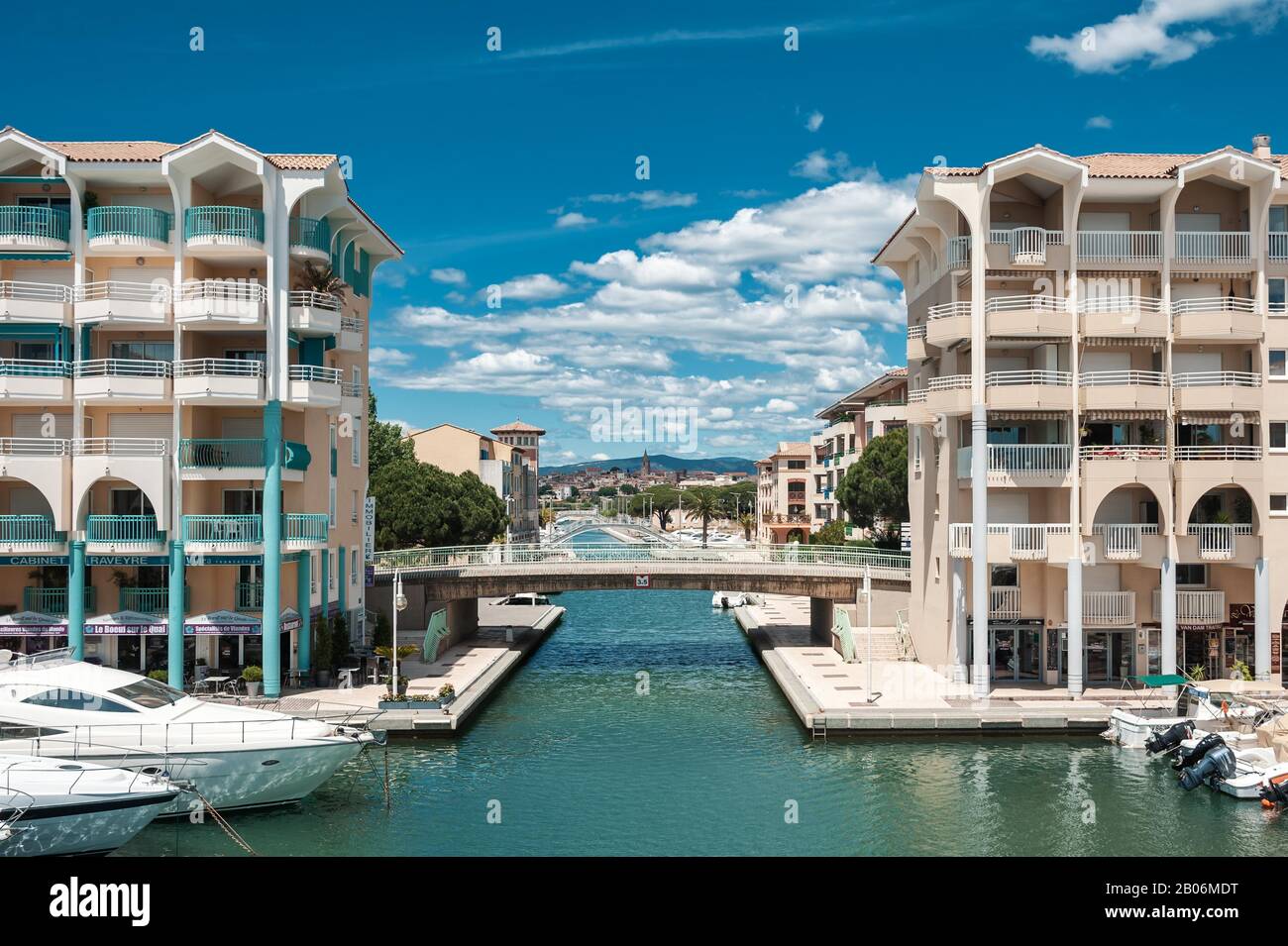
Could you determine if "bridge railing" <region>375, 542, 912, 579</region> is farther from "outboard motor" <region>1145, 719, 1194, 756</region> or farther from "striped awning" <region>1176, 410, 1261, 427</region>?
"outboard motor" <region>1145, 719, 1194, 756</region>

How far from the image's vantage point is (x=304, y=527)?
35781mm

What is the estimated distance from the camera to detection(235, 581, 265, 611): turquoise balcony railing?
35875mm

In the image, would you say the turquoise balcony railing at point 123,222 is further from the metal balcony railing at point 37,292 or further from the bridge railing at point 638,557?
the bridge railing at point 638,557

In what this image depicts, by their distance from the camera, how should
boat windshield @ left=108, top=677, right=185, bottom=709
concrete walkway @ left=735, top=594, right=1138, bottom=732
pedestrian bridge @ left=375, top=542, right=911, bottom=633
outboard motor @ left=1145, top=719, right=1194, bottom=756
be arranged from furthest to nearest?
1. pedestrian bridge @ left=375, top=542, right=911, bottom=633
2. concrete walkway @ left=735, top=594, right=1138, bottom=732
3. outboard motor @ left=1145, top=719, right=1194, bottom=756
4. boat windshield @ left=108, top=677, right=185, bottom=709

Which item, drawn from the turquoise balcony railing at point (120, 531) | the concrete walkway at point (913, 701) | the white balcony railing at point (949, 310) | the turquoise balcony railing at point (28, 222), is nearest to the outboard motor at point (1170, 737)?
the concrete walkway at point (913, 701)

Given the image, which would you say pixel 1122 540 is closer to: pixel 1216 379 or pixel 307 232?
pixel 1216 379

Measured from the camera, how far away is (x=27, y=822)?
63.8ft

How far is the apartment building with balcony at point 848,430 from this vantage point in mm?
75688

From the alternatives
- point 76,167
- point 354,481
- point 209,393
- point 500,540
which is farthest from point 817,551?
point 500,540

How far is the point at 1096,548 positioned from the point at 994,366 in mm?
7118

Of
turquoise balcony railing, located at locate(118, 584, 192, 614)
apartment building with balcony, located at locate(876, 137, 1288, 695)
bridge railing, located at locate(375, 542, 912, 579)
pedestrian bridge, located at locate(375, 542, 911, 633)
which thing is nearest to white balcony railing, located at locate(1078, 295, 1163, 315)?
apartment building with balcony, located at locate(876, 137, 1288, 695)

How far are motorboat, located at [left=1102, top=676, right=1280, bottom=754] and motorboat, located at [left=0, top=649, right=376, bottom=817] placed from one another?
20857 mm

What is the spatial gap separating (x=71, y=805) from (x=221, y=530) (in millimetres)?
15400

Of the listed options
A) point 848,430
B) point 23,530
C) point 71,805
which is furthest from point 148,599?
point 848,430
